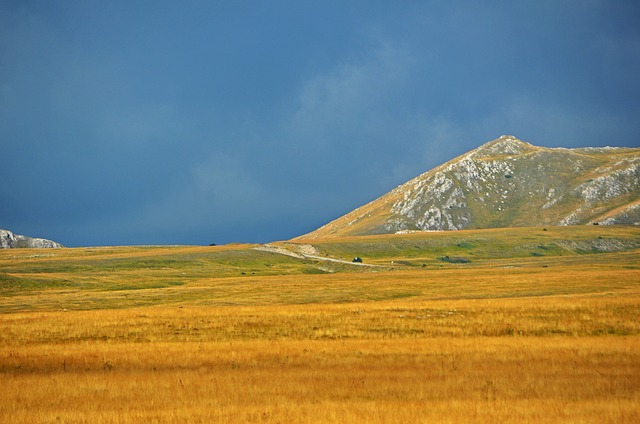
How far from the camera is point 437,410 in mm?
22219

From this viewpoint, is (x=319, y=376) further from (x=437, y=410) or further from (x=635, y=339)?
(x=635, y=339)

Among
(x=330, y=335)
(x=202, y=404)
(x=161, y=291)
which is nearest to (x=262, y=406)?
(x=202, y=404)

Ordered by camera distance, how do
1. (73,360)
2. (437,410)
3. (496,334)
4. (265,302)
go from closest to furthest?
(437,410)
(73,360)
(496,334)
(265,302)

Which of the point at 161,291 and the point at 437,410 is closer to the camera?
the point at 437,410

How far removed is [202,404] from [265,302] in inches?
2047

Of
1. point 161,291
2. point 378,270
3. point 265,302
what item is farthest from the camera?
point 378,270

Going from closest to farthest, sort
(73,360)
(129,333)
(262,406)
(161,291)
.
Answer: (262,406) → (73,360) → (129,333) → (161,291)

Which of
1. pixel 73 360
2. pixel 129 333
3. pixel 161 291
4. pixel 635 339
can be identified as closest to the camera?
pixel 73 360

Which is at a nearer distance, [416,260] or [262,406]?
[262,406]

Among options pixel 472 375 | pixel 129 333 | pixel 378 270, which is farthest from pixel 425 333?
pixel 378 270

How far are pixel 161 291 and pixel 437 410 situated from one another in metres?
78.6

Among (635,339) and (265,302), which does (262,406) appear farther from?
(265,302)

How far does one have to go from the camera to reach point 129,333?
156 ft

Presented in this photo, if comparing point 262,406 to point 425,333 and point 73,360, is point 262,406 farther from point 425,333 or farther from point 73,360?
point 425,333
